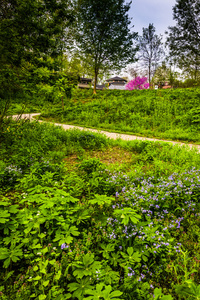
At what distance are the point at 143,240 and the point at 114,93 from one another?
17438 mm

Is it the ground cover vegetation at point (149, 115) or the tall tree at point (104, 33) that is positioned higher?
the tall tree at point (104, 33)

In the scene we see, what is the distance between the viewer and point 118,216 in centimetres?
235

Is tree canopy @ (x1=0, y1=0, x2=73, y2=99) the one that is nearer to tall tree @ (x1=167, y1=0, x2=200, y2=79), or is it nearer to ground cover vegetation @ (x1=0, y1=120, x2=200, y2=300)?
ground cover vegetation @ (x1=0, y1=120, x2=200, y2=300)

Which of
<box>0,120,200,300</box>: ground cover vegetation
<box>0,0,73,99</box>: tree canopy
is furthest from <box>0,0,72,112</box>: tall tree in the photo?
<box>0,120,200,300</box>: ground cover vegetation

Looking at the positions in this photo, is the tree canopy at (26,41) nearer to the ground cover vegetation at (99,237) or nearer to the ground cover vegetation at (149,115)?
the ground cover vegetation at (99,237)

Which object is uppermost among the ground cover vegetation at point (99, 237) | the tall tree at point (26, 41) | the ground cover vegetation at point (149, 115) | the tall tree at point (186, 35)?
the tall tree at point (186, 35)

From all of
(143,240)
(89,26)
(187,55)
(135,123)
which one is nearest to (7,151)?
(143,240)

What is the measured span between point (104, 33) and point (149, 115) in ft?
48.1

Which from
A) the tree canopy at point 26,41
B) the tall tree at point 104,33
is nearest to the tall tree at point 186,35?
the tall tree at point 104,33

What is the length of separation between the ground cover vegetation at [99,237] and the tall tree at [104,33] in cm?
1930

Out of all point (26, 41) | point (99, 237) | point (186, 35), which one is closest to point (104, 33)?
point (186, 35)

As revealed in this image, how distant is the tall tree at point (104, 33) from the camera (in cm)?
1931

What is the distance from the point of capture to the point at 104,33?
65.8ft

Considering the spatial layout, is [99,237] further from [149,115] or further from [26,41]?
[149,115]
